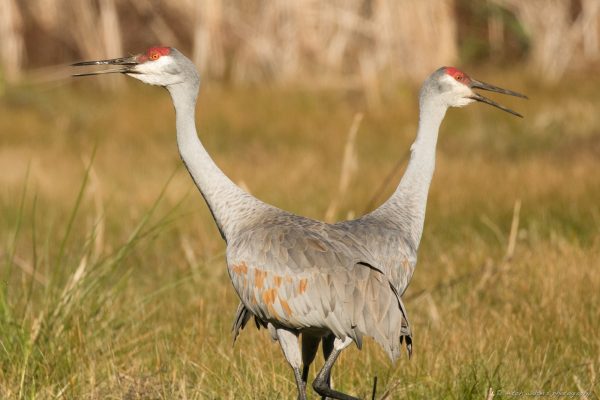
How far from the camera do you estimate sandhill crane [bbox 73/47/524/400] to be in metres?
3.62

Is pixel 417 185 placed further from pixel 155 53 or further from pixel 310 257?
pixel 155 53

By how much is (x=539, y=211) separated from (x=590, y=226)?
1.93 feet

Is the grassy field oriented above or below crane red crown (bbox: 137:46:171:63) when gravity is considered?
below

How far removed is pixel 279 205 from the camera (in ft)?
27.4

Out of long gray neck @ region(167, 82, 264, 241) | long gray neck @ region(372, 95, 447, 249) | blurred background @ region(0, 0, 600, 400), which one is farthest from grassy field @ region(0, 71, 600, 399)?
long gray neck @ region(372, 95, 447, 249)

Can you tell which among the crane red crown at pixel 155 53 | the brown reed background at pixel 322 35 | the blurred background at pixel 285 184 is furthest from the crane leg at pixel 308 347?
the brown reed background at pixel 322 35

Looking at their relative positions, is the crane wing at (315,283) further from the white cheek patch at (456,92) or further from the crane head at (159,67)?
the white cheek patch at (456,92)

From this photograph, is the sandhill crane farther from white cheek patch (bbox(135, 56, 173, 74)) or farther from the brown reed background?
the brown reed background

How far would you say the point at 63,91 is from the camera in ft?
43.5

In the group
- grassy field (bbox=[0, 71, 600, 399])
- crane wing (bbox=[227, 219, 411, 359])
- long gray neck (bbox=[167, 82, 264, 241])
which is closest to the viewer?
crane wing (bbox=[227, 219, 411, 359])

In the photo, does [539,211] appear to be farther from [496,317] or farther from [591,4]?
[591,4]

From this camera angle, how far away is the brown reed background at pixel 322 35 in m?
12.3

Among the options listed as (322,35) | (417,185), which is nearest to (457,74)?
(417,185)

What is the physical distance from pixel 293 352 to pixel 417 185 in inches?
33.4
